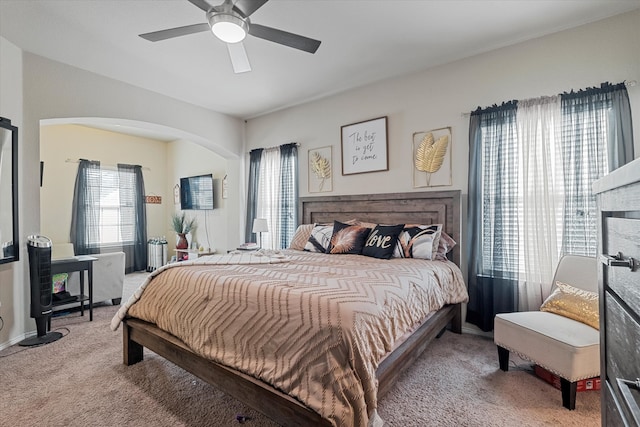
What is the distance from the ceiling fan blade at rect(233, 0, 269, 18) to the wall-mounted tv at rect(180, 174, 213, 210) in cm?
423

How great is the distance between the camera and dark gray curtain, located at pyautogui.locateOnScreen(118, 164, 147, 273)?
5.93 metres

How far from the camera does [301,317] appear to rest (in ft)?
4.68

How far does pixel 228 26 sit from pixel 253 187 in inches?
119

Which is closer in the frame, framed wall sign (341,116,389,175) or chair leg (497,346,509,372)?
chair leg (497,346,509,372)

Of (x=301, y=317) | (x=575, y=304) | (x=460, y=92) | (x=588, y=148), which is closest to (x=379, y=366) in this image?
(x=301, y=317)

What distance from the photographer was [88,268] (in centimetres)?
339

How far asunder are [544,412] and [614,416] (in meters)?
1.32

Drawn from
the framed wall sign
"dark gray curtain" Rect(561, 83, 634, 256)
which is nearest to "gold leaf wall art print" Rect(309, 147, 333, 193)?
the framed wall sign

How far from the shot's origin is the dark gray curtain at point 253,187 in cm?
486

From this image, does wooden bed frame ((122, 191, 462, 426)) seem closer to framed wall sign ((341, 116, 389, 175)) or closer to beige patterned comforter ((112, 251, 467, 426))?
beige patterned comforter ((112, 251, 467, 426))

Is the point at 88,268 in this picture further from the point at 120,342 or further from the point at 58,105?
the point at 58,105

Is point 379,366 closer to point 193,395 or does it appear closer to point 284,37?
point 193,395

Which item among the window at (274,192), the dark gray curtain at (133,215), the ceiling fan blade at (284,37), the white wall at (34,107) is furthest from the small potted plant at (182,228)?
the ceiling fan blade at (284,37)

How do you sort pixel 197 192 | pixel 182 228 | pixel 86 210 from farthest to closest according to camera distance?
pixel 182 228 < pixel 197 192 < pixel 86 210
